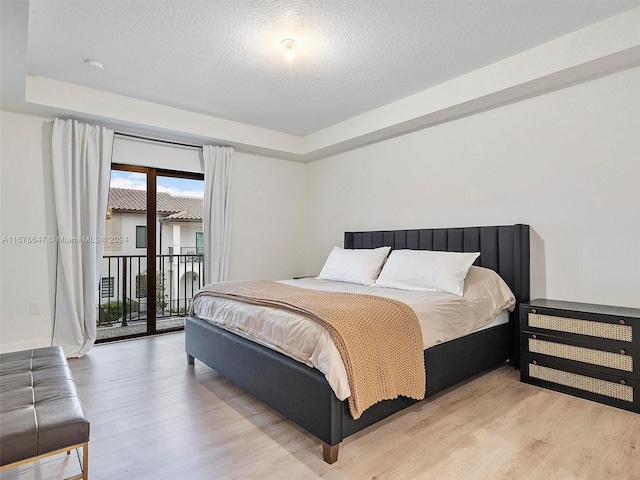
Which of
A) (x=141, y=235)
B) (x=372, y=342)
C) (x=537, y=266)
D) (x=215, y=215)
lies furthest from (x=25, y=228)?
(x=537, y=266)

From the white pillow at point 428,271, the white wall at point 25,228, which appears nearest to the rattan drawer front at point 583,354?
the white pillow at point 428,271

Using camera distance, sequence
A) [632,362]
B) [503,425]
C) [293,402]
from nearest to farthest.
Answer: [293,402], [503,425], [632,362]

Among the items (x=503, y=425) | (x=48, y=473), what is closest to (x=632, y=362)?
(x=503, y=425)

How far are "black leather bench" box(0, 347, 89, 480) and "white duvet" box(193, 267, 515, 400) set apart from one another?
1.02 metres

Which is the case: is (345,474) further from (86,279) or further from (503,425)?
(86,279)

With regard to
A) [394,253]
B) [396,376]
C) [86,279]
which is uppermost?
[394,253]

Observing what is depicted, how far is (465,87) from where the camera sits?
3299 mm

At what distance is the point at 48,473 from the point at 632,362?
3.49 m

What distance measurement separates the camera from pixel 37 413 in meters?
1.41

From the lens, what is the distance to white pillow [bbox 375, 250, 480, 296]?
3.00 meters

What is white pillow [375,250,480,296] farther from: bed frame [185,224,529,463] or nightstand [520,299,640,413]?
nightstand [520,299,640,413]

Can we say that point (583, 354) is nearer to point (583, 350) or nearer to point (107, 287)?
point (583, 350)

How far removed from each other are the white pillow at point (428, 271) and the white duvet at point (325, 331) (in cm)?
10

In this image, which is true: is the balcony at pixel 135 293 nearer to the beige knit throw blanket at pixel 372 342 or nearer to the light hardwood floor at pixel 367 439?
the light hardwood floor at pixel 367 439
